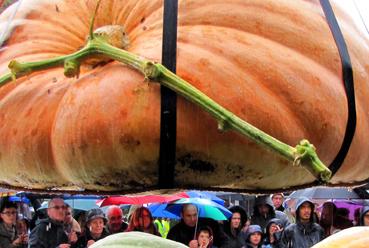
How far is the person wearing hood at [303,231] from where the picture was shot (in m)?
5.37

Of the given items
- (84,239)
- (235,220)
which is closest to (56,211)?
(84,239)

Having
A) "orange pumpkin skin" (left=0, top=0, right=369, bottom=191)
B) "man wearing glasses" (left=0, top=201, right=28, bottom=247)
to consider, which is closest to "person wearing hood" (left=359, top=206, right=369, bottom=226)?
"man wearing glasses" (left=0, top=201, right=28, bottom=247)

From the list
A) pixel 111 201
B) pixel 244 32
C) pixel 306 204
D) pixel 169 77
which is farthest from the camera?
pixel 111 201

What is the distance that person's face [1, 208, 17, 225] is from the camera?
215 inches

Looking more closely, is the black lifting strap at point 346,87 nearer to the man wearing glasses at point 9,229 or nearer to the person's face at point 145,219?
the person's face at point 145,219

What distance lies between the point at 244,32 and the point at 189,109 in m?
0.17

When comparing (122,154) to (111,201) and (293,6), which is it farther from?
(111,201)

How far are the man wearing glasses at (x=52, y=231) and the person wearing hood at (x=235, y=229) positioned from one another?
144 centimetres

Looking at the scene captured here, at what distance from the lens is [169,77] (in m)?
0.94

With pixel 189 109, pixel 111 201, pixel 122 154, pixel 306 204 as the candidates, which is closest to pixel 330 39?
pixel 189 109

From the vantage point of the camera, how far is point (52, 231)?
5016mm

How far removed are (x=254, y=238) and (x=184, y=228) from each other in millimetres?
749

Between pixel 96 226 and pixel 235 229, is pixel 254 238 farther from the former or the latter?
pixel 96 226

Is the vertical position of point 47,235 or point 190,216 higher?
point 190,216
